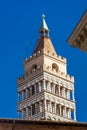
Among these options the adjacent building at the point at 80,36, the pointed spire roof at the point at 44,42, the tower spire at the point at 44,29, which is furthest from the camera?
the tower spire at the point at 44,29

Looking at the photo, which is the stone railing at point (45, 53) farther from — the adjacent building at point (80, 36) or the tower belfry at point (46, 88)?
the adjacent building at point (80, 36)

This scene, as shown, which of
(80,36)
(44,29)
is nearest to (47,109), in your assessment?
(44,29)

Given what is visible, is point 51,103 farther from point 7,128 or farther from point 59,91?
point 7,128

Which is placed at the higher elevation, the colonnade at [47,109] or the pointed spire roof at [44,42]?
the pointed spire roof at [44,42]

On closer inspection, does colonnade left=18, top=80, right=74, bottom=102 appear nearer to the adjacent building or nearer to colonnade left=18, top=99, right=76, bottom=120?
colonnade left=18, top=99, right=76, bottom=120

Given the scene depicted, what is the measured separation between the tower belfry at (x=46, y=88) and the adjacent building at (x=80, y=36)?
5632 centimetres

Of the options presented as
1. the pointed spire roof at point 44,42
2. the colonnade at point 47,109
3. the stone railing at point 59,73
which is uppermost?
the pointed spire roof at point 44,42

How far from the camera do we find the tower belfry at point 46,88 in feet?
281

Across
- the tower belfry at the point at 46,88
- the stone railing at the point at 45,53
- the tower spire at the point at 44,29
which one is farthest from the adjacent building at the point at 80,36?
the tower spire at the point at 44,29

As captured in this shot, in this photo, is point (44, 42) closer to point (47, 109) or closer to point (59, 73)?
point (59, 73)

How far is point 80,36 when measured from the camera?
2706cm

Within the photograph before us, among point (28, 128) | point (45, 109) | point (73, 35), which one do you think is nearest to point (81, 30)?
point (73, 35)

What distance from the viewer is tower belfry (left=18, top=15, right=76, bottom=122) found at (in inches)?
3371

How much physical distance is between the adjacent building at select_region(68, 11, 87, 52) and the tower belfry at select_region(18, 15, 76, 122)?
56.3 metres
